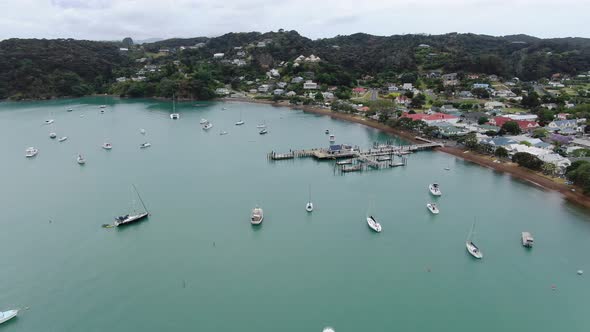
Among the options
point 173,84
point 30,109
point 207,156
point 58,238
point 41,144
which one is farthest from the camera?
point 173,84

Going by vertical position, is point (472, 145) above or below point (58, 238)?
above

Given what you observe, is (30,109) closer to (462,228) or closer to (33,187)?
(33,187)

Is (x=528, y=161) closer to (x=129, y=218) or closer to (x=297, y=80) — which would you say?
(x=129, y=218)

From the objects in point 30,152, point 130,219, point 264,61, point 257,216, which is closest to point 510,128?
point 257,216

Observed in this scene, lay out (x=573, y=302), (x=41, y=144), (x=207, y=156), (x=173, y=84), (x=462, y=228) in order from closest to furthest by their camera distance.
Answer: (x=573, y=302) → (x=462, y=228) → (x=207, y=156) → (x=41, y=144) → (x=173, y=84)

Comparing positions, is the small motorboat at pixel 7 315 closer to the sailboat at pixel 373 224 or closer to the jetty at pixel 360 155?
the sailboat at pixel 373 224

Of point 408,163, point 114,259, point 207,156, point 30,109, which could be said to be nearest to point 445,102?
point 408,163

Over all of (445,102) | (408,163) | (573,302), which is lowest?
(573,302)

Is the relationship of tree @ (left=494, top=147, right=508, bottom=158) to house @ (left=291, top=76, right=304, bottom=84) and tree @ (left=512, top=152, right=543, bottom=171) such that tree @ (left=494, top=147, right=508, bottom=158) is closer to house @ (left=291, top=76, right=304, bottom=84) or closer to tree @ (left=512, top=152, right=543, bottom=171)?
tree @ (left=512, top=152, right=543, bottom=171)
